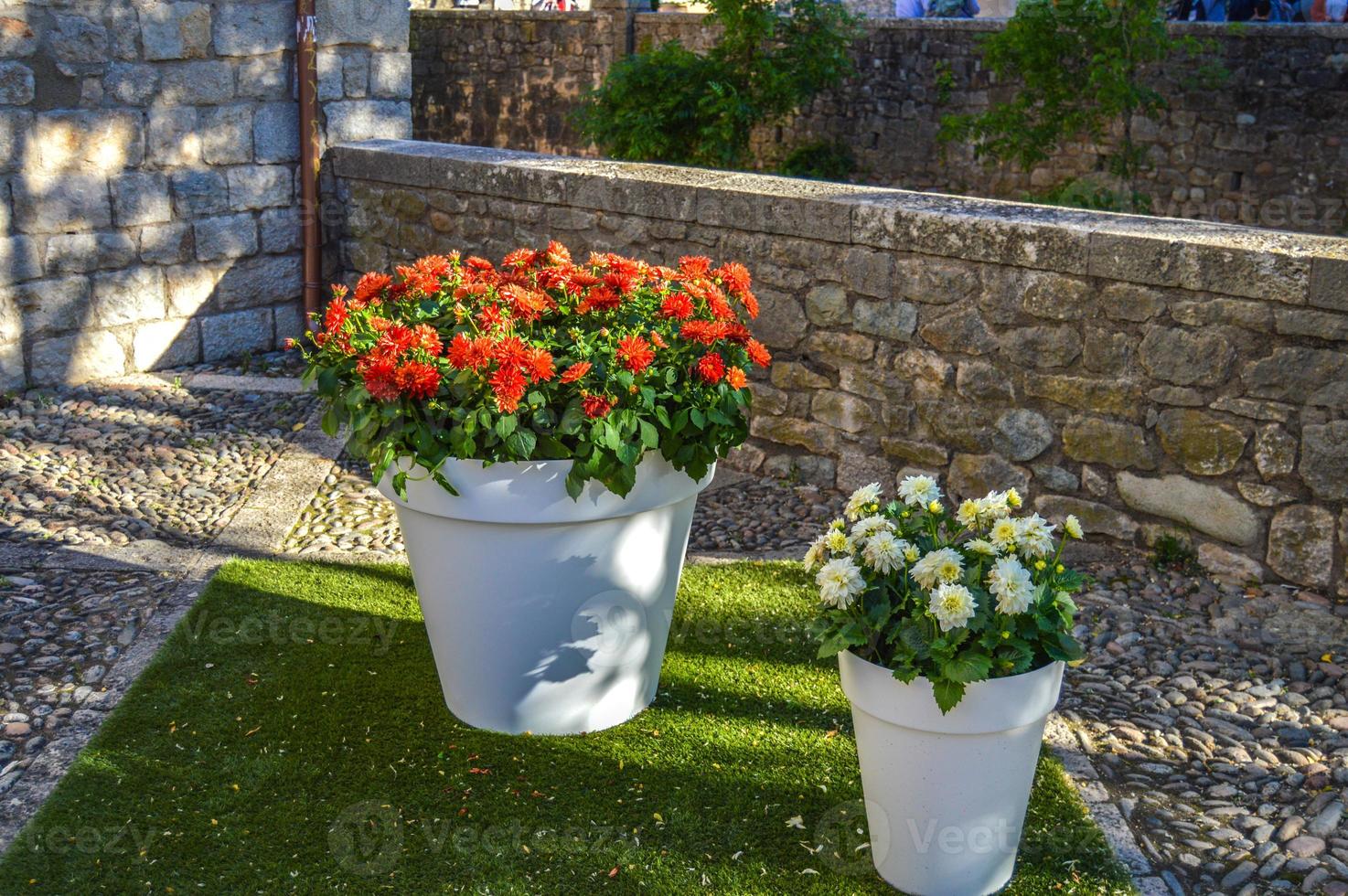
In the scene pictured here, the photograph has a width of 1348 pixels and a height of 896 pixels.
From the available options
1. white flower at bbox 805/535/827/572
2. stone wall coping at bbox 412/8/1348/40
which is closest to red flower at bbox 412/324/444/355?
white flower at bbox 805/535/827/572

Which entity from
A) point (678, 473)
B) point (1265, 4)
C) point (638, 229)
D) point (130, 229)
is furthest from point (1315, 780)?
point (1265, 4)

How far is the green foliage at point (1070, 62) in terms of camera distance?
27.3 feet

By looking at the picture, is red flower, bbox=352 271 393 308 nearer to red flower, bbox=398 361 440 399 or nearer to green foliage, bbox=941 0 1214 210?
red flower, bbox=398 361 440 399

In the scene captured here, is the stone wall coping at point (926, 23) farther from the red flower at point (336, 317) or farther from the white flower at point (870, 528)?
the white flower at point (870, 528)

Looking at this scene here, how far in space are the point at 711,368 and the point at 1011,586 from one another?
2.92 feet

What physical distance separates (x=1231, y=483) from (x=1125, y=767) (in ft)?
4.03

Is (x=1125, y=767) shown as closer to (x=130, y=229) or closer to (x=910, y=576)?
(x=910, y=576)

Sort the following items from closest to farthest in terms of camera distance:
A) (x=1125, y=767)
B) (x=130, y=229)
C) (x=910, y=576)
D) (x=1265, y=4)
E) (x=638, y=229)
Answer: (x=910, y=576)
(x=1125, y=767)
(x=638, y=229)
(x=130, y=229)
(x=1265, y=4)

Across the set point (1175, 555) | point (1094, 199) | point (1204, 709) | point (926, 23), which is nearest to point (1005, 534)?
point (1204, 709)

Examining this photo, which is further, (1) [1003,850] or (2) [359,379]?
(2) [359,379]

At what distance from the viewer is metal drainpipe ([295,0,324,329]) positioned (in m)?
6.59

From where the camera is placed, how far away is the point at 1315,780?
317cm

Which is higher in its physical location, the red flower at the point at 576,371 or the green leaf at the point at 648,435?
the red flower at the point at 576,371

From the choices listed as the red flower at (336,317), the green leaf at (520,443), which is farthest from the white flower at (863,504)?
the red flower at (336,317)
